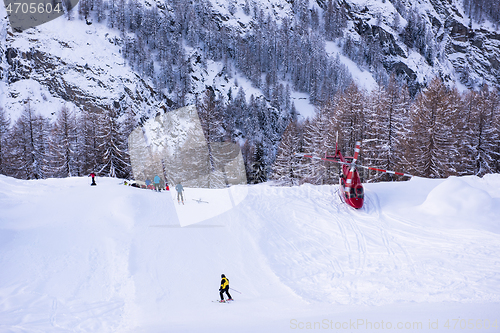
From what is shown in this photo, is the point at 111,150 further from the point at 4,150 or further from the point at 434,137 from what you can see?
the point at 434,137

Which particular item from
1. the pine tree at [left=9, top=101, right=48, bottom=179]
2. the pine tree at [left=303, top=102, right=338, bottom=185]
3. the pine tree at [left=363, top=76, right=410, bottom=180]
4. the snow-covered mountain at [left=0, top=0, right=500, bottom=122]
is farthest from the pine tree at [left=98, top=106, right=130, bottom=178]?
the snow-covered mountain at [left=0, top=0, right=500, bottom=122]

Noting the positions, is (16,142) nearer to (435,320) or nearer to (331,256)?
(331,256)

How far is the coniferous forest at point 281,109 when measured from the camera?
24141mm

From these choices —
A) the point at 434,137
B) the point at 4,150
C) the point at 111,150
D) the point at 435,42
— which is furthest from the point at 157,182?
the point at 435,42

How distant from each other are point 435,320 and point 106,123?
30.6 metres

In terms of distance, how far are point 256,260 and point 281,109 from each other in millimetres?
75950

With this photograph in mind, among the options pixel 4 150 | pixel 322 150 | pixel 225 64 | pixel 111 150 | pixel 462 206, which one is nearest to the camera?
pixel 462 206

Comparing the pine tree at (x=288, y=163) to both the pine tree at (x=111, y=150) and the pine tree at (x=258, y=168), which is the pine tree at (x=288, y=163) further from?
the pine tree at (x=111, y=150)

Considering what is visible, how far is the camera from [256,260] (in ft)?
37.0

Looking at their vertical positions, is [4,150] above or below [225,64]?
below

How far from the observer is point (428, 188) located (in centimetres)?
1519

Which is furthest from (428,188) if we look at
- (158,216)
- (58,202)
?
(58,202)

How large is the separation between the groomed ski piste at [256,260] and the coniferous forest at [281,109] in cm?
991

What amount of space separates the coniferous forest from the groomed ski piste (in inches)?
390
